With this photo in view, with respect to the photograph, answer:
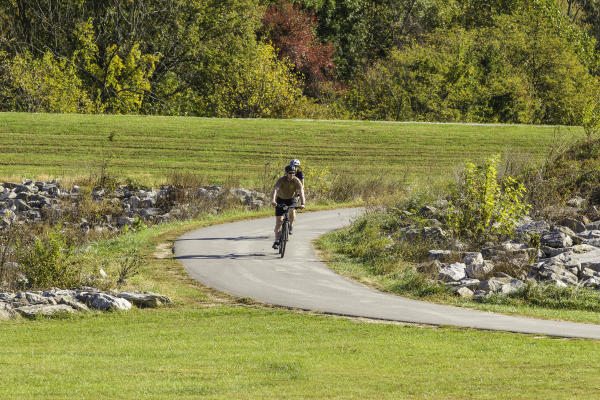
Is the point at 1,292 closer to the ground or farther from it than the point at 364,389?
closer to the ground

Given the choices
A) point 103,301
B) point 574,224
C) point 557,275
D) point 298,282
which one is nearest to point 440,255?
point 557,275

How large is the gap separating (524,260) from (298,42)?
4479 cm

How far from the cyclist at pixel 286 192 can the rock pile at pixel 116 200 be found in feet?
34.1

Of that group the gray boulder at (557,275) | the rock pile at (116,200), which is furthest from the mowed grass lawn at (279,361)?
the rock pile at (116,200)

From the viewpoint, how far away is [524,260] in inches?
768

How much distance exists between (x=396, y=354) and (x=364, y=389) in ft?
6.82

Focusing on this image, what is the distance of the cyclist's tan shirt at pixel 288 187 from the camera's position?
824 inches

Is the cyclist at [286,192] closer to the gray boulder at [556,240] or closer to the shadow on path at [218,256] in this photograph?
the shadow on path at [218,256]

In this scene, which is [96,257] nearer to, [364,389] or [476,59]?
[364,389]

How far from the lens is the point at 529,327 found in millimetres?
13477

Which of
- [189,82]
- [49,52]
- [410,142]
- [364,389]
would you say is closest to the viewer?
[364,389]

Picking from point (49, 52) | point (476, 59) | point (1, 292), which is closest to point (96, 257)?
point (1, 292)

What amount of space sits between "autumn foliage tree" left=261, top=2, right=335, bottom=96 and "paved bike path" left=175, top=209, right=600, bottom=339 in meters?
36.5

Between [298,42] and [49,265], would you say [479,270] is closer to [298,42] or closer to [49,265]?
[49,265]
